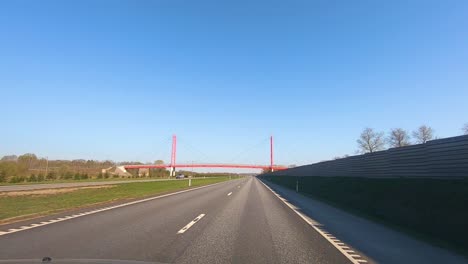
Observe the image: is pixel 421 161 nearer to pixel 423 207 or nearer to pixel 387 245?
Answer: pixel 423 207

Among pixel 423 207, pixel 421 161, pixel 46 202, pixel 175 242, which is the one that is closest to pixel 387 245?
pixel 423 207

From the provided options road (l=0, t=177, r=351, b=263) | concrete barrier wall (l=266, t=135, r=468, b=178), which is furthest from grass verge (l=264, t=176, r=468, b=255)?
road (l=0, t=177, r=351, b=263)

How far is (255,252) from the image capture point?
8.48 meters

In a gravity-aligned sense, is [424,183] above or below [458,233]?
above

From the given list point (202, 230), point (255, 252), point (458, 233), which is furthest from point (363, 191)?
point (255, 252)

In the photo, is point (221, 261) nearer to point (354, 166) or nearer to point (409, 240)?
point (409, 240)

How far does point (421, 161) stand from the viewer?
16062 millimetres

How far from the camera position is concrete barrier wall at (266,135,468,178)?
514 inches

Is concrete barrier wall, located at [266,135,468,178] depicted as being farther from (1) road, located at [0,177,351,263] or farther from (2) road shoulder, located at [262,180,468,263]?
(1) road, located at [0,177,351,263]

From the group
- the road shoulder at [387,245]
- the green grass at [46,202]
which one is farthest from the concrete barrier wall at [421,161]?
the green grass at [46,202]

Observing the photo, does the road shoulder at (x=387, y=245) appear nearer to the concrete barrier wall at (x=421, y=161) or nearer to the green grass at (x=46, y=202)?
the concrete barrier wall at (x=421, y=161)

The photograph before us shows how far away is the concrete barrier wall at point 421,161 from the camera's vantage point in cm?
1305

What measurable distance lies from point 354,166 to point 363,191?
21.3ft

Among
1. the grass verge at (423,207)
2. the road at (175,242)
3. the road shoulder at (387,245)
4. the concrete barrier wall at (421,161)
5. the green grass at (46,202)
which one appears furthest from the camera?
the green grass at (46,202)
